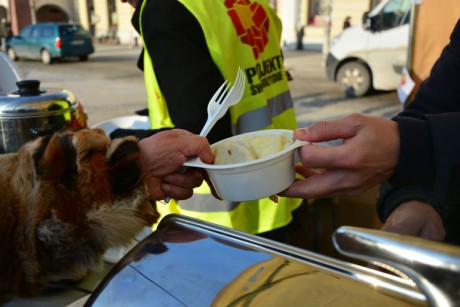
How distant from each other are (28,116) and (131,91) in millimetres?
9097

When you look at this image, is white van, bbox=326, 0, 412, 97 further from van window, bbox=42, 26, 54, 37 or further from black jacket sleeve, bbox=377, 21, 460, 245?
van window, bbox=42, 26, 54, 37

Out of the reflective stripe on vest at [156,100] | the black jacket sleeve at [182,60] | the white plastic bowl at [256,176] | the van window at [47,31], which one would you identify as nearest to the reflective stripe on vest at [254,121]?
the black jacket sleeve at [182,60]

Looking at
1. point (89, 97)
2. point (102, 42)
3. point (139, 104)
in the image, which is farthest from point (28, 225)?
point (102, 42)

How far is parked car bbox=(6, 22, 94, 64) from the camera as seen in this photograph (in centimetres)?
1736

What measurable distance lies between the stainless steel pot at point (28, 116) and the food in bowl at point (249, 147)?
0.83 meters

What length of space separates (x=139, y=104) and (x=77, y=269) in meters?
8.31

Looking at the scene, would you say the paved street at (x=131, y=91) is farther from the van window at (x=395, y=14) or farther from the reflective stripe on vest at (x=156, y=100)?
the reflective stripe on vest at (x=156, y=100)

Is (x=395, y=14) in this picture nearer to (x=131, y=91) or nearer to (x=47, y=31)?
(x=131, y=91)

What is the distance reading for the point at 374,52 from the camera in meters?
8.70

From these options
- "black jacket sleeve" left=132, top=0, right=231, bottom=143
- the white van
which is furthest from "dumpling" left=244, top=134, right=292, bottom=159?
the white van

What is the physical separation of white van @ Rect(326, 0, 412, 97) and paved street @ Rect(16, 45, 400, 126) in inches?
14.2

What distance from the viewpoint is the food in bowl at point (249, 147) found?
4.08 feet

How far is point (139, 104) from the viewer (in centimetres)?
914

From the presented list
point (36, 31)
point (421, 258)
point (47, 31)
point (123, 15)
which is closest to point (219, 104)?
point (421, 258)
